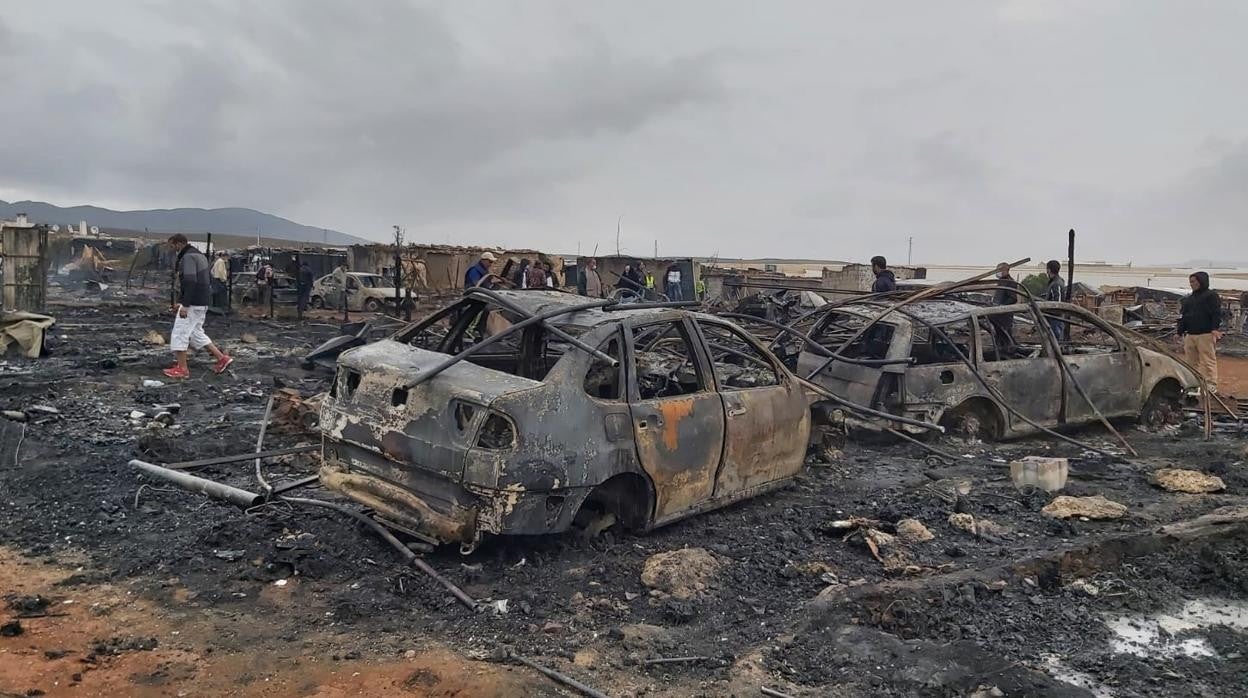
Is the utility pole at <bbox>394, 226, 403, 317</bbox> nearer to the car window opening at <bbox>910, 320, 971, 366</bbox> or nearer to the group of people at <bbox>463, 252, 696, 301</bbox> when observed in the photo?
the group of people at <bbox>463, 252, 696, 301</bbox>

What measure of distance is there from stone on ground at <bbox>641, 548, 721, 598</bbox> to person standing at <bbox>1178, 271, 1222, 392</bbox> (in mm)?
8271

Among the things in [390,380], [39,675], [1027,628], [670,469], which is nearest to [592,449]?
[670,469]

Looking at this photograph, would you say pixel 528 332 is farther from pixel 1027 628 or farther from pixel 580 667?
pixel 1027 628

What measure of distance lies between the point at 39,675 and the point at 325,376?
852cm

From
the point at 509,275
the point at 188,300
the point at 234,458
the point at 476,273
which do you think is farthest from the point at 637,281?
the point at 234,458

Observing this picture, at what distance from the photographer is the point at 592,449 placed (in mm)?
4613

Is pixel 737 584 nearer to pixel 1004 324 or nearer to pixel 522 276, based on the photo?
pixel 1004 324

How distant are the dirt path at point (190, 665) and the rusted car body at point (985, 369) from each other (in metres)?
5.06

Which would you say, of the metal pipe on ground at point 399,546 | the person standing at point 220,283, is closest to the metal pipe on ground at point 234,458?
the metal pipe on ground at point 399,546

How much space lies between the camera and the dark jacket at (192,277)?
32.9 feet

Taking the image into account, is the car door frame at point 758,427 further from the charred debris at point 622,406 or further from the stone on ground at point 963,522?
the stone on ground at point 963,522

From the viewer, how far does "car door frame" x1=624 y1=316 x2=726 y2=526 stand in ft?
16.3

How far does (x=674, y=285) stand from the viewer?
2562cm

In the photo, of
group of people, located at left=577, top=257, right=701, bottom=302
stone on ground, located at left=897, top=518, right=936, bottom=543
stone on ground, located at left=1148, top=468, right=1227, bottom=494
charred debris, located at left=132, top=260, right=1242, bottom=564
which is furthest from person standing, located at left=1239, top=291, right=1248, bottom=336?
stone on ground, located at left=897, top=518, right=936, bottom=543
